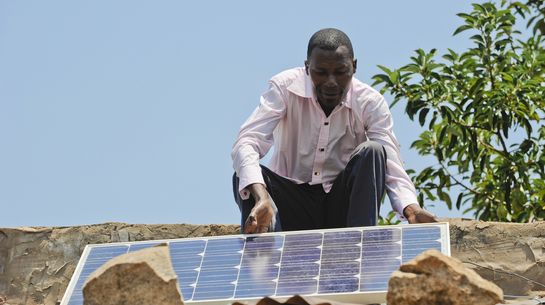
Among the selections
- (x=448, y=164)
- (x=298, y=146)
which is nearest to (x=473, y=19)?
(x=448, y=164)

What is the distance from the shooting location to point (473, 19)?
981 cm

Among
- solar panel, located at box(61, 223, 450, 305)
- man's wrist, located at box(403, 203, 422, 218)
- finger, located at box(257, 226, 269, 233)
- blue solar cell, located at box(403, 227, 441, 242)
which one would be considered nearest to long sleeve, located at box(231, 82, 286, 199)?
finger, located at box(257, 226, 269, 233)

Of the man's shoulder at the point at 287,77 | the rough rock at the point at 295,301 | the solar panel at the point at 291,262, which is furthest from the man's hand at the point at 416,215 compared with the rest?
the rough rock at the point at 295,301

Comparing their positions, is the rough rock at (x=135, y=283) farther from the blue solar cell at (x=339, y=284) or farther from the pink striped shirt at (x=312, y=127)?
the pink striped shirt at (x=312, y=127)

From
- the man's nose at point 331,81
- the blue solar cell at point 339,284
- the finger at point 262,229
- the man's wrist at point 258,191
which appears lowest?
the finger at point 262,229

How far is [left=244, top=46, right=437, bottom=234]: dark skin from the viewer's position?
625cm

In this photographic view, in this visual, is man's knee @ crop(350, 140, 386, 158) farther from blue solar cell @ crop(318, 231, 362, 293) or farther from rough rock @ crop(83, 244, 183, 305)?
rough rock @ crop(83, 244, 183, 305)

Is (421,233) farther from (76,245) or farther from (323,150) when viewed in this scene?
(76,245)

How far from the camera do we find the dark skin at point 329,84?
625cm

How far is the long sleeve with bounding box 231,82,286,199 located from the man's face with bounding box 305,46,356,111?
0.28 meters

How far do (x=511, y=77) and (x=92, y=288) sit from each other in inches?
217

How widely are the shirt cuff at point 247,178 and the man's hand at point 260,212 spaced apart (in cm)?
3

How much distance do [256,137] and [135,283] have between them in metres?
1.98

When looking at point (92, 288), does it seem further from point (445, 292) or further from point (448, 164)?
point (448, 164)
